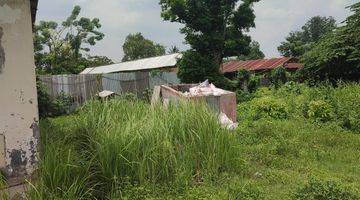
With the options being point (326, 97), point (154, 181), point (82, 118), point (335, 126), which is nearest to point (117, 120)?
point (82, 118)

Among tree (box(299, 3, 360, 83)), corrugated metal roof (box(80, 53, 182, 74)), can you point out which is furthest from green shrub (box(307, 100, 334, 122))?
corrugated metal roof (box(80, 53, 182, 74))

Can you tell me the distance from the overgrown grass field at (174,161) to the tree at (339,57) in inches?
451

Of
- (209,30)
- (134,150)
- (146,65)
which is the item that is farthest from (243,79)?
(134,150)

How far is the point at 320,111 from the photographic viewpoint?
453 inches

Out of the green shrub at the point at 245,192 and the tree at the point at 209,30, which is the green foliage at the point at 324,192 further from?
the tree at the point at 209,30

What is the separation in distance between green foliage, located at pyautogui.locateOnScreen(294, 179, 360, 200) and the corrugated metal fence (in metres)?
16.0

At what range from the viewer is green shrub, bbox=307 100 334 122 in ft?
37.3

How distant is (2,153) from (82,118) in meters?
2.12

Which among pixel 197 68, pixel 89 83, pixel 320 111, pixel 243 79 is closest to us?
pixel 320 111

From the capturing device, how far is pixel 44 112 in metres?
17.0

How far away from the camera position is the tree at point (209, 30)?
22.5m

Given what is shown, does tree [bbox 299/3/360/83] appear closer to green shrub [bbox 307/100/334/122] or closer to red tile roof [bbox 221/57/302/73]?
green shrub [bbox 307/100/334/122]

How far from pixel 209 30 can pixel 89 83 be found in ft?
20.0

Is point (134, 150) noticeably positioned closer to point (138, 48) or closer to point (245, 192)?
point (245, 192)
